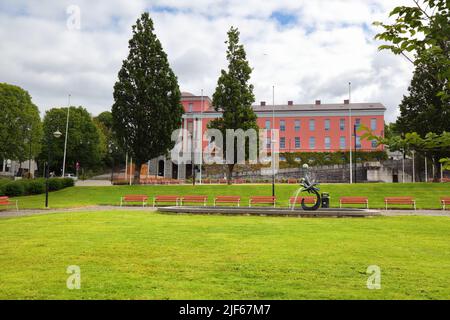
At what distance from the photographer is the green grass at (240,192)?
111 ft

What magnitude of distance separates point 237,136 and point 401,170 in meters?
33.0

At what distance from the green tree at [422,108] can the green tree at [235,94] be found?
1717cm

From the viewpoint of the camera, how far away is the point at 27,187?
39188mm

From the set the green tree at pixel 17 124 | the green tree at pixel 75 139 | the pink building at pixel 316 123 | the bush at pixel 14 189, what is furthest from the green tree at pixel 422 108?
the green tree at pixel 75 139

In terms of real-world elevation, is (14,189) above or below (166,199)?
above

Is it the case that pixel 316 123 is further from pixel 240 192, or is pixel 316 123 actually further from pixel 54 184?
pixel 54 184

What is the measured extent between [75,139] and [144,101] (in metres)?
28.6

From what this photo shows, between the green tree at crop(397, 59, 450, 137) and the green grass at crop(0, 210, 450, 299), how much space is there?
1263 inches

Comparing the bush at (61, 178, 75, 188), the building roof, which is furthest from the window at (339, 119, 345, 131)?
the bush at (61, 178, 75, 188)

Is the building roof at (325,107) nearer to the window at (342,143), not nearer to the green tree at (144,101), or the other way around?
the window at (342,143)

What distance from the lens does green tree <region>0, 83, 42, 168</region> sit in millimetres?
52656

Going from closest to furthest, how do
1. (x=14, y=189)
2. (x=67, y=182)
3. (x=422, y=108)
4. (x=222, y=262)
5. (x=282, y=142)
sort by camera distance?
(x=222, y=262) < (x=14, y=189) < (x=422, y=108) < (x=67, y=182) < (x=282, y=142)

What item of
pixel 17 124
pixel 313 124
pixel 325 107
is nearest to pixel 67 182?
pixel 17 124

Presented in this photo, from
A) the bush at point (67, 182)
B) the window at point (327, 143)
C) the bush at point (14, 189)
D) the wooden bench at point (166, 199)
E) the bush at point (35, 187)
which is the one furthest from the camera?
the window at point (327, 143)
